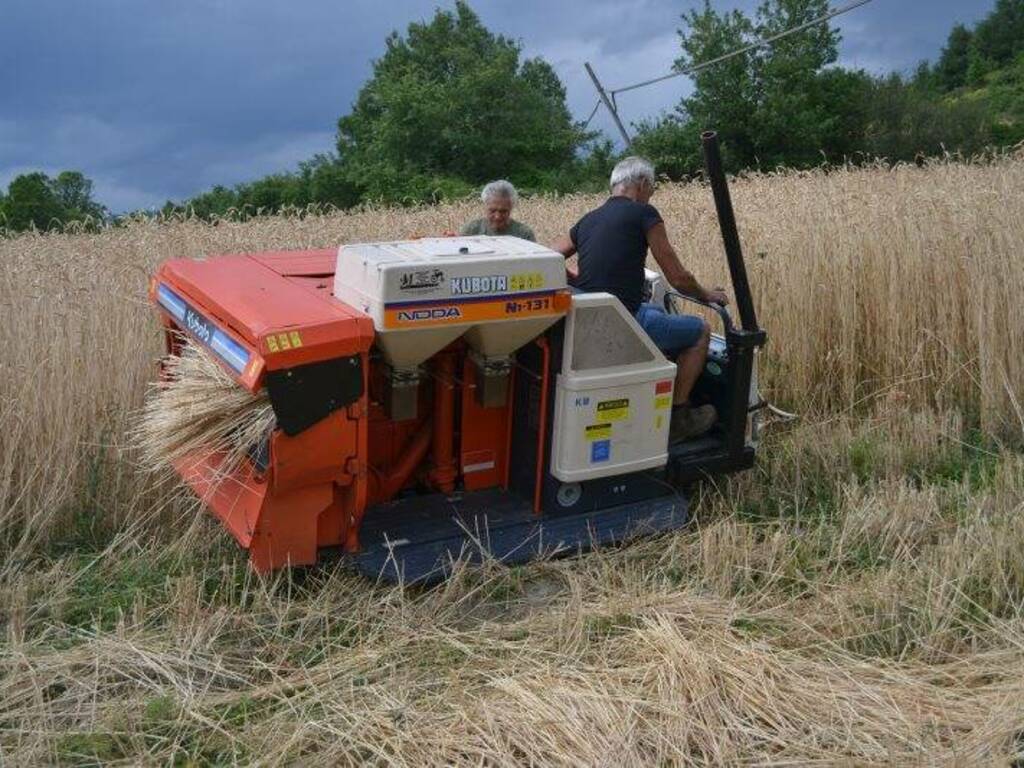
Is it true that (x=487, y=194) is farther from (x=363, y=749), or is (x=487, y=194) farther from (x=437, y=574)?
(x=363, y=749)

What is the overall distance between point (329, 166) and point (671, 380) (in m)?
23.1

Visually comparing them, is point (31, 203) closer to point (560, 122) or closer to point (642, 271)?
point (560, 122)

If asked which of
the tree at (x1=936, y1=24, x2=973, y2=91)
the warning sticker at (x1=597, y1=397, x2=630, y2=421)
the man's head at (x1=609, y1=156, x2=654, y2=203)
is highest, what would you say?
the tree at (x1=936, y1=24, x2=973, y2=91)

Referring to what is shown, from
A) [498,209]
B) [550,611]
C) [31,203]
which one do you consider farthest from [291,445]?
[31,203]

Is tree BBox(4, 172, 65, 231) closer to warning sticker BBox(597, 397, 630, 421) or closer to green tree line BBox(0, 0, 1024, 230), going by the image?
green tree line BBox(0, 0, 1024, 230)

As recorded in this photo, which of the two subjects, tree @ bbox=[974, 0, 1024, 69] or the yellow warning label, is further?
tree @ bbox=[974, 0, 1024, 69]

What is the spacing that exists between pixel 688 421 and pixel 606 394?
0.77 metres

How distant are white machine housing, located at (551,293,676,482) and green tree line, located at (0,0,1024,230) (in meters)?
17.4

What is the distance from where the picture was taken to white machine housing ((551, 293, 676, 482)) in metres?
4.21

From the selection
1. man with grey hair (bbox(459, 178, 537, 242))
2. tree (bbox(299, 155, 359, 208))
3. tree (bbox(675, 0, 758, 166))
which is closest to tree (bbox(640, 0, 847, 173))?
tree (bbox(675, 0, 758, 166))

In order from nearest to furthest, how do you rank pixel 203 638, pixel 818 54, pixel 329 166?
1. pixel 203 638
2. pixel 329 166
3. pixel 818 54

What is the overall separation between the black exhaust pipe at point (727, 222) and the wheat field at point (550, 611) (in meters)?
0.87

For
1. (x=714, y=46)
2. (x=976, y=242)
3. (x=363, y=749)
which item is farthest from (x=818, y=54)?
(x=363, y=749)

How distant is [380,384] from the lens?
164 inches
